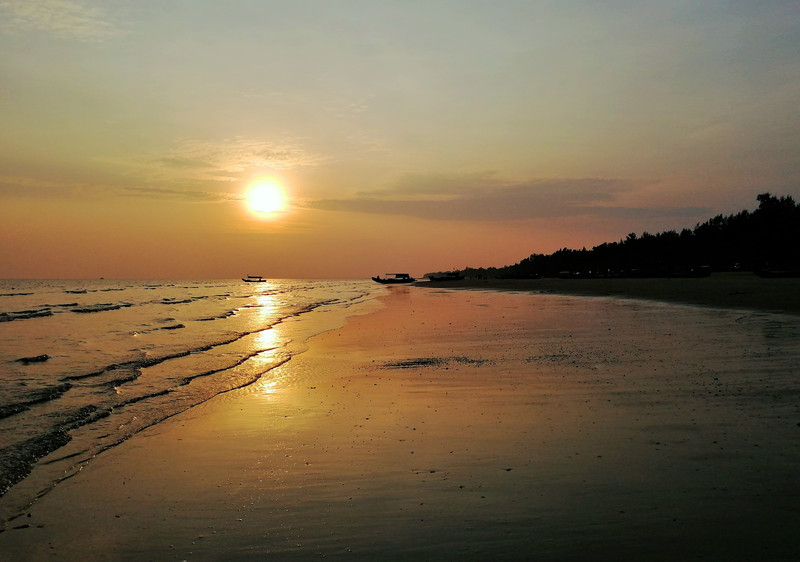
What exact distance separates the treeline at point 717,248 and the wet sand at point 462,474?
98341 millimetres

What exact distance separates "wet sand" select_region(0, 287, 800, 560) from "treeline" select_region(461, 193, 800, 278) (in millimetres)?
98341

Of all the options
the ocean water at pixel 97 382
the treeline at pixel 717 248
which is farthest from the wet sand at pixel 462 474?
the treeline at pixel 717 248

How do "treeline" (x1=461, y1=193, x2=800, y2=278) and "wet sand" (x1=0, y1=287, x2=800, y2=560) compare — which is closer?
"wet sand" (x1=0, y1=287, x2=800, y2=560)

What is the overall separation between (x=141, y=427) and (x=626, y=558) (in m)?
9.99

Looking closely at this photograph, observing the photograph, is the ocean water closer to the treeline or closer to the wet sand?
the wet sand

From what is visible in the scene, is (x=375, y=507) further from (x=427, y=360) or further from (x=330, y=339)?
(x=330, y=339)

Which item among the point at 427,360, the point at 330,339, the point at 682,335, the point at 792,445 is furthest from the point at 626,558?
the point at 330,339

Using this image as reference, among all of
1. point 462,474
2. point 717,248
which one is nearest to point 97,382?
point 462,474

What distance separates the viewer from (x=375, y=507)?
659cm

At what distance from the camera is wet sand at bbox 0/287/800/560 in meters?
5.63

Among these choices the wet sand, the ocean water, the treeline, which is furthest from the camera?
the treeline

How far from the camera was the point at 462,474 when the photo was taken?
7.57m

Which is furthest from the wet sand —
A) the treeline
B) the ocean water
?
the treeline

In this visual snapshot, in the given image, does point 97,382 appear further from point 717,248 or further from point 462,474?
point 717,248
